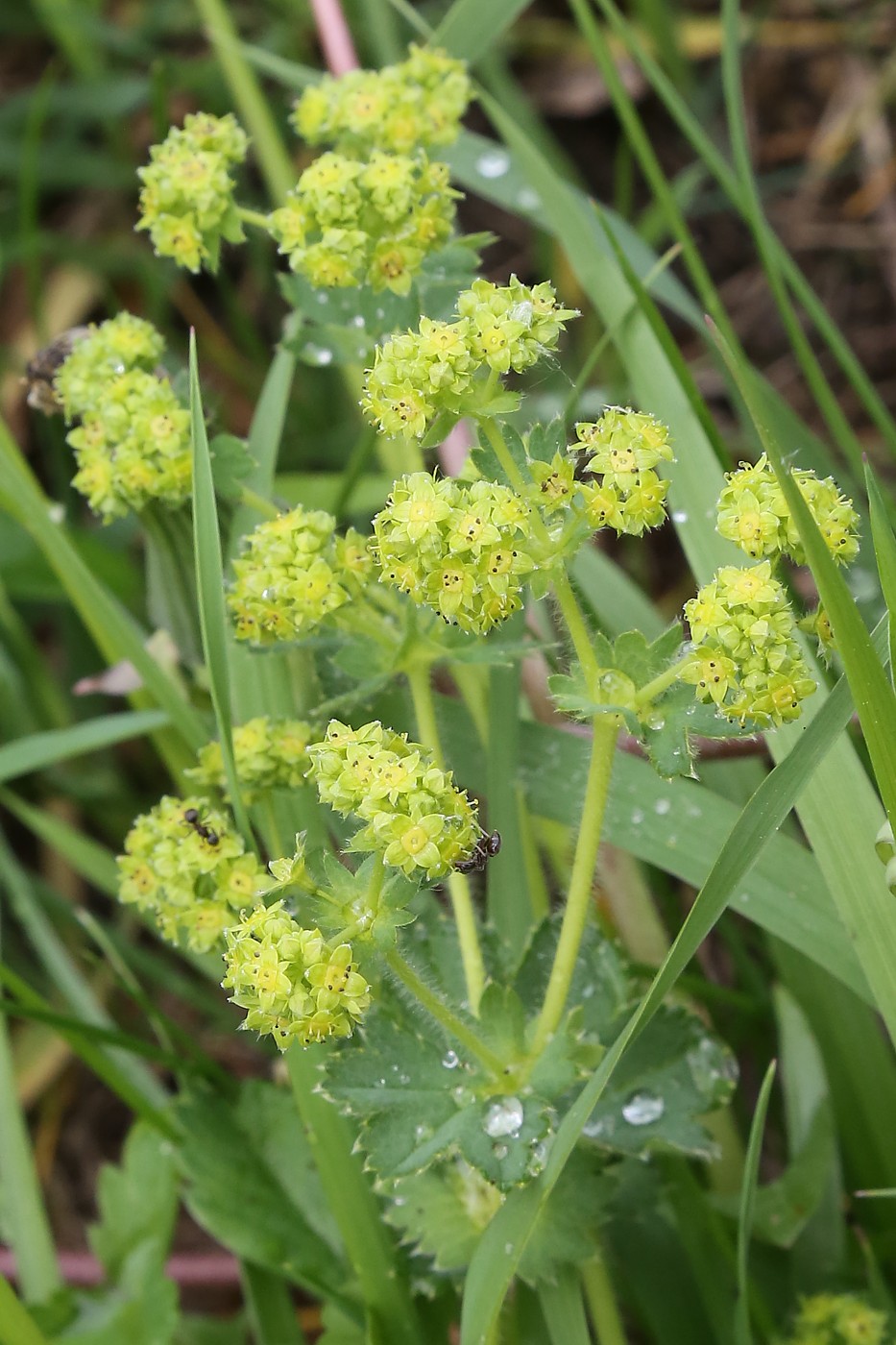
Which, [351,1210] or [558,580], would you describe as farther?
[351,1210]

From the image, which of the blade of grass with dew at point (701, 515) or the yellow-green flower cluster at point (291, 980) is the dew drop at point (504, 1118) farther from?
the blade of grass with dew at point (701, 515)

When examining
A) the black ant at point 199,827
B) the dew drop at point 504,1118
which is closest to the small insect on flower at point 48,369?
the black ant at point 199,827

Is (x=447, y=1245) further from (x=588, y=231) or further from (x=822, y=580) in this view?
(x=588, y=231)

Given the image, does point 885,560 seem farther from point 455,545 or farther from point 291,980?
point 291,980

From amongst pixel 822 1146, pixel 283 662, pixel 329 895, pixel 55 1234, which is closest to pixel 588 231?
pixel 283 662

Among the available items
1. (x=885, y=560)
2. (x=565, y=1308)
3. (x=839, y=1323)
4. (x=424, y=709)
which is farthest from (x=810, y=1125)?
(x=885, y=560)

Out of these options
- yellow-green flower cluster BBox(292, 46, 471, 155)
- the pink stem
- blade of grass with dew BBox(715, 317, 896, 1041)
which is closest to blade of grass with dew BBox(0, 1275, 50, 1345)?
blade of grass with dew BBox(715, 317, 896, 1041)

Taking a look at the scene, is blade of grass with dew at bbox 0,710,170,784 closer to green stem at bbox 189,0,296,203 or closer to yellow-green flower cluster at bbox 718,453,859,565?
yellow-green flower cluster at bbox 718,453,859,565
